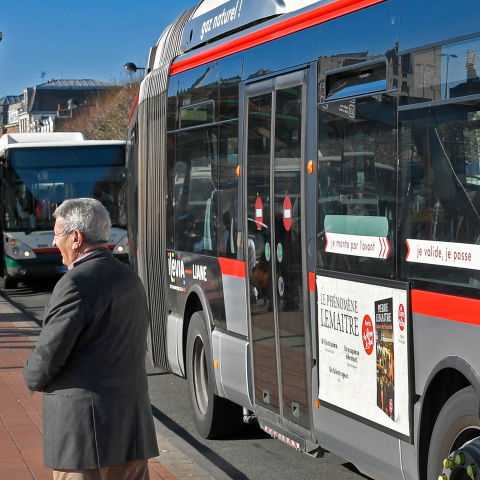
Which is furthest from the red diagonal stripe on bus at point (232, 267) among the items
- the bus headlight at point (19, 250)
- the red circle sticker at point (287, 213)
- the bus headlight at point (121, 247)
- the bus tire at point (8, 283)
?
the bus tire at point (8, 283)

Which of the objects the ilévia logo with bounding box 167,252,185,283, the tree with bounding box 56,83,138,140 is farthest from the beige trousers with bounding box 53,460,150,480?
the tree with bounding box 56,83,138,140

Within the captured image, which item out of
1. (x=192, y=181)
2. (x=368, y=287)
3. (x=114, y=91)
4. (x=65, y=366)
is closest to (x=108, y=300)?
(x=65, y=366)

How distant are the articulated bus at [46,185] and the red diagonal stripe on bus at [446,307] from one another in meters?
14.9

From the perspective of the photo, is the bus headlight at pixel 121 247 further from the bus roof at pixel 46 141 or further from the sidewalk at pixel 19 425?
the sidewalk at pixel 19 425

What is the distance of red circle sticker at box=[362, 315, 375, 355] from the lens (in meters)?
4.55

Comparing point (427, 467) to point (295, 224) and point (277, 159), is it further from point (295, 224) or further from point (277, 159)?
point (277, 159)

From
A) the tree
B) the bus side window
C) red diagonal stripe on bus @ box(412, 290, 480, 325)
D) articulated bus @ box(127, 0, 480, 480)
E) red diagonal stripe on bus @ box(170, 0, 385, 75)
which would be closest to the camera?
red diagonal stripe on bus @ box(412, 290, 480, 325)

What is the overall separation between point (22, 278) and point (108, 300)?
1660 cm

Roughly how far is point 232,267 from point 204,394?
57.5 inches

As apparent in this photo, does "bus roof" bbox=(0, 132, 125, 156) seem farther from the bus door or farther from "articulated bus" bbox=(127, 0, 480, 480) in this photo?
the bus door

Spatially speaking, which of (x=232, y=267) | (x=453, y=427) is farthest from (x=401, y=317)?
(x=232, y=267)

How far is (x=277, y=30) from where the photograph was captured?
19.6ft

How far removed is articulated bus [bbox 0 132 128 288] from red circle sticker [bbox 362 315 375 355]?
47.4ft

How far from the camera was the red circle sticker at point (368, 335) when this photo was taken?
179 inches
